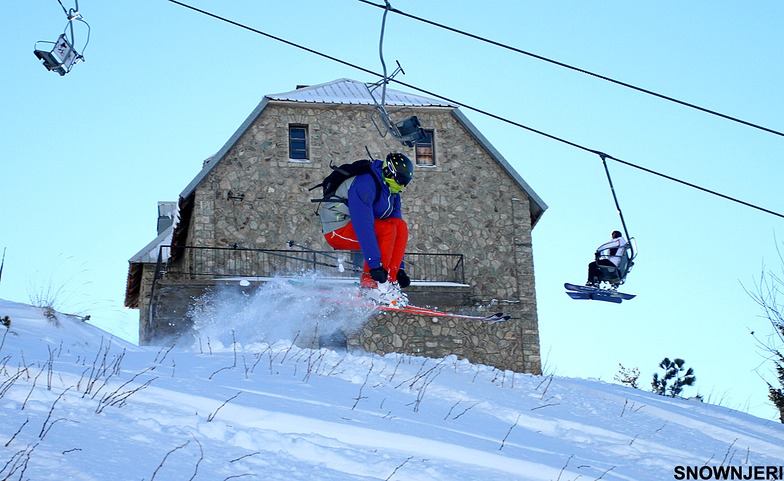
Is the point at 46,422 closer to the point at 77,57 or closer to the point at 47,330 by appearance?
the point at 47,330

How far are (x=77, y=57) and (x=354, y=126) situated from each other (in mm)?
8796

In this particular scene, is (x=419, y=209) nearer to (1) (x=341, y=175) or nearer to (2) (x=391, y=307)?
(2) (x=391, y=307)

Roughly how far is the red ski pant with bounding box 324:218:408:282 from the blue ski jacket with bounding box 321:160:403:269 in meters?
0.08

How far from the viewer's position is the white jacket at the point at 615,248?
15.1 meters

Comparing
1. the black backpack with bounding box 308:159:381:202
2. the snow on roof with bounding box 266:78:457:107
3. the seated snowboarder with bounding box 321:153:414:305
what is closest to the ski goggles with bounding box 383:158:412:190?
the seated snowboarder with bounding box 321:153:414:305

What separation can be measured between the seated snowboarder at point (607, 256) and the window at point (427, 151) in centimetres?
620

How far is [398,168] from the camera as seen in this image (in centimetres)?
1259

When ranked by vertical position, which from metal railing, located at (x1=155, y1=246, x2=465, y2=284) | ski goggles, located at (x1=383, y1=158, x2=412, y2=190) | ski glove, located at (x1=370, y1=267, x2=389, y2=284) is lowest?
ski glove, located at (x1=370, y1=267, x2=389, y2=284)

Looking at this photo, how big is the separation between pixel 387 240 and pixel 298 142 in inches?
321

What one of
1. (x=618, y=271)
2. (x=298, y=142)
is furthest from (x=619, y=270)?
(x=298, y=142)

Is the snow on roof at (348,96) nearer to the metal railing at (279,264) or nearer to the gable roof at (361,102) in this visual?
the gable roof at (361,102)

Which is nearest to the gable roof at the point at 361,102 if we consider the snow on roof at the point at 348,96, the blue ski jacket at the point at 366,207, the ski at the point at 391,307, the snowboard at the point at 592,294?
the snow on roof at the point at 348,96

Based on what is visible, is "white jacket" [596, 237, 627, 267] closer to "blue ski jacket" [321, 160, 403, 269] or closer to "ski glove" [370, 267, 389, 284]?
"blue ski jacket" [321, 160, 403, 269]

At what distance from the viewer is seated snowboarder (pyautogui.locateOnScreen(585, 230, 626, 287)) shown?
598 inches
